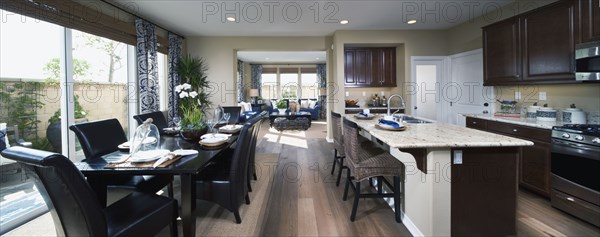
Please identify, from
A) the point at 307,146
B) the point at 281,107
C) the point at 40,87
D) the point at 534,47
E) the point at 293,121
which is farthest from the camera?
the point at 281,107

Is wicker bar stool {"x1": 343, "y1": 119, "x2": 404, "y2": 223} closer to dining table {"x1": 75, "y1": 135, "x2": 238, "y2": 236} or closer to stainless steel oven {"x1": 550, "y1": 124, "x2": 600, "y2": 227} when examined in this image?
dining table {"x1": 75, "y1": 135, "x2": 238, "y2": 236}

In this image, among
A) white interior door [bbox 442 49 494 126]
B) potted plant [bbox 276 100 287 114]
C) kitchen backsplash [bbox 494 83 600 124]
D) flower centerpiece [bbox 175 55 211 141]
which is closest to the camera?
kitchen backsplash [bbox 494 83 600 124]

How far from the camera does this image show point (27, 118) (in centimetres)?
256

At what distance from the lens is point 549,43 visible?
2.76 meters

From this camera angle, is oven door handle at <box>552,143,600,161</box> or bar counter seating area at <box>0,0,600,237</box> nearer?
bar counter seating area at <box>0,0,600,237</box>

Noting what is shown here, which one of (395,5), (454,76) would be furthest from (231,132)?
(454,76)

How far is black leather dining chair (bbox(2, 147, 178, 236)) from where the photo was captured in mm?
1133

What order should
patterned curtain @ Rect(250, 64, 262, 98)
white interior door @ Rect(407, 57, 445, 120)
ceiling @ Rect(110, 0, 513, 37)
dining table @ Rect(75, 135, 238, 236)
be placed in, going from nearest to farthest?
1. dining table @ Rect(75, 135, 238, 236)
2. ceiling @ Rect(110, 0, 513, 37)
3. white interior door @ Rect(407, 57, 445, 120)
4. patterned curtain @ Rect(250, 64, 262, 98)

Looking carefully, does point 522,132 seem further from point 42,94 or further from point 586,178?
point 42,94

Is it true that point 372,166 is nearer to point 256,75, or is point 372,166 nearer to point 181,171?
point 181,171

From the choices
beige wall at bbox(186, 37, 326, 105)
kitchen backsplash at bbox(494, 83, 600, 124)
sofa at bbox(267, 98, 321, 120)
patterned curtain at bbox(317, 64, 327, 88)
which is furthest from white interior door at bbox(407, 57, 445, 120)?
patterned curtain at bbox(317, 64, 327, 88)

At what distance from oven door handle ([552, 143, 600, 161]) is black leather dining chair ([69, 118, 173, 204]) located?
3561 mm

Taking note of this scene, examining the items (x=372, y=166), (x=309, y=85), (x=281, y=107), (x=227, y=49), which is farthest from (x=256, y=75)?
(x=372, y=166)

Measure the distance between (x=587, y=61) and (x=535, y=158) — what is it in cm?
102
